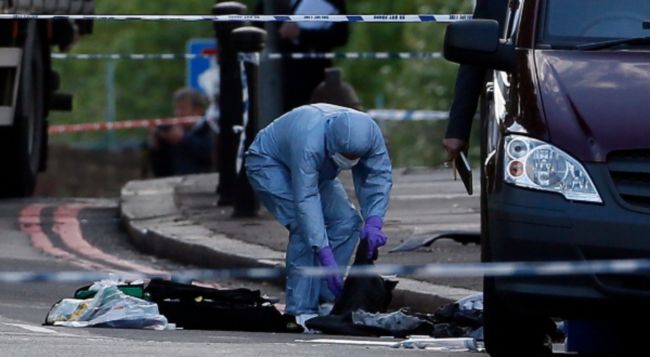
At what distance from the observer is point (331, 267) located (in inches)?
402

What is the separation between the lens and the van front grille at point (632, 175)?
7.80 meters

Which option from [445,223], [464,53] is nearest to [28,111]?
[445,223]

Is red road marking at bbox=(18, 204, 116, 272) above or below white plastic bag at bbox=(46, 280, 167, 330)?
below

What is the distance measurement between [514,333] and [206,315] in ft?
6.54

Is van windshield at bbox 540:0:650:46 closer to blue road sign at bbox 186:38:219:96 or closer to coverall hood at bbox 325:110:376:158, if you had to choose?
coverall hood at bbox 325:110:376:158

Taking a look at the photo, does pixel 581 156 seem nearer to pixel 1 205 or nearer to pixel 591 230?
pixel 591 230

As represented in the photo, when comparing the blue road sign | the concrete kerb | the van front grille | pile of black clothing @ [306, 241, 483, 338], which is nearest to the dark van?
the van front grille

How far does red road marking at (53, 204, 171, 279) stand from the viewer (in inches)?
512

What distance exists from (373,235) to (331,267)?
26 cm

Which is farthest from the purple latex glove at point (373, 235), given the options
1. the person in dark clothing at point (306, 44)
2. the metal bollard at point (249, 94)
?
the person in dark clothing at point (306, 44)

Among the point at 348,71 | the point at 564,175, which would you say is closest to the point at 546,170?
the point at 564,175

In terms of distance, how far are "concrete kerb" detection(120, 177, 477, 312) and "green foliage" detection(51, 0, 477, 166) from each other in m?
17.3

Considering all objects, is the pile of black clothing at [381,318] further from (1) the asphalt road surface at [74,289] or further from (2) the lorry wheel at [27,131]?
(2) the lorry wheel at [27,131]

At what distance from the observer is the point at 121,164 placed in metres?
34.2
